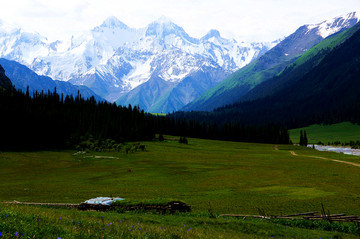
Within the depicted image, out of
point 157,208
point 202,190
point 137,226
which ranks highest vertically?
point 137,226

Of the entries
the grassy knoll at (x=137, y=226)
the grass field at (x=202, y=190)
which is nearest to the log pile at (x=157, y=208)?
the grass field at (x=202, y=190)

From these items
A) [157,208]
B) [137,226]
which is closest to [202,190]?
[157,208]

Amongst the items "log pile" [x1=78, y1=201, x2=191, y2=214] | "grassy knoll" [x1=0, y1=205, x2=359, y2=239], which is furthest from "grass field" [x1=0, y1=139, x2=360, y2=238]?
"log pile" [x1=78, y1=201, x2=191, y2=214]

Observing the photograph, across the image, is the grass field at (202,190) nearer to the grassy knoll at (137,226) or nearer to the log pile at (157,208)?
the grassy knoll at (137,226)

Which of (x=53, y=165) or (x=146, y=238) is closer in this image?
(x=146, y=238)

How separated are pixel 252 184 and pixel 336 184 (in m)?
16.3

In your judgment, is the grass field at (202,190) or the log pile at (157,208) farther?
the log pile at (157,208)

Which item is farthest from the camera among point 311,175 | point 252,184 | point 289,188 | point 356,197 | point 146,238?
point 311,175

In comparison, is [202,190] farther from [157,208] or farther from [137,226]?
[137,226]

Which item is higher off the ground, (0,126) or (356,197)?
(0,126)

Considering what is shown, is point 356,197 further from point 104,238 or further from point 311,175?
point 104,238

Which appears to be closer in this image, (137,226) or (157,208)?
(137,226)

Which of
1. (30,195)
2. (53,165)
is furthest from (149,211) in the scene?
(53,165)

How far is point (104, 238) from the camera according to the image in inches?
568
